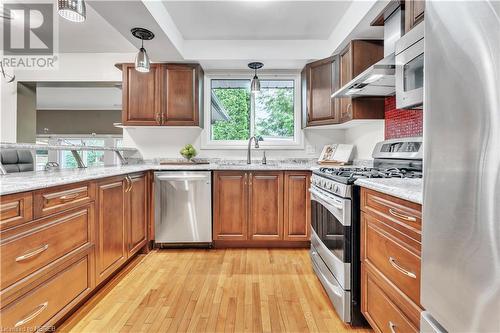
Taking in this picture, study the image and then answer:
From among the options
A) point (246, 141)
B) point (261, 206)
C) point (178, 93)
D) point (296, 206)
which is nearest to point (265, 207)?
point (261, 206)

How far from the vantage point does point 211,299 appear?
6.14 feet

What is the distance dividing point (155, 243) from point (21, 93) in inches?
116

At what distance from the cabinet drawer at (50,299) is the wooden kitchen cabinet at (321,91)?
2546 millimetres

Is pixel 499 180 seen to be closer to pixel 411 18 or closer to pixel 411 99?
pixel 411 99

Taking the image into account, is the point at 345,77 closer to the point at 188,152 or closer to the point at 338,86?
the point at 338,86

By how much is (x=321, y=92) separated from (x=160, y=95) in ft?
6.10

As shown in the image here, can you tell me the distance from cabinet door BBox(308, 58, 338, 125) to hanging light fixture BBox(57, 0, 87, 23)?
232 cm

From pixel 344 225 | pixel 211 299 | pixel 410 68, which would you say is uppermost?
pixel 410 68

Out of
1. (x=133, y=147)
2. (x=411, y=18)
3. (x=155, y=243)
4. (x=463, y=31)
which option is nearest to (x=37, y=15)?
(x=133, y=147)

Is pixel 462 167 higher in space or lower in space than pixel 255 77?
lower

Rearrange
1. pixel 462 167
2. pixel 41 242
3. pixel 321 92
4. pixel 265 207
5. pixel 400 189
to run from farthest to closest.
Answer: pixel 321 92
pixel 265 207
pixel 41 242
pixel 400 189
pixel 462 167

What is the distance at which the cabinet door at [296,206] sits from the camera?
9.37ft

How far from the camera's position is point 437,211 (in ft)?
2.53

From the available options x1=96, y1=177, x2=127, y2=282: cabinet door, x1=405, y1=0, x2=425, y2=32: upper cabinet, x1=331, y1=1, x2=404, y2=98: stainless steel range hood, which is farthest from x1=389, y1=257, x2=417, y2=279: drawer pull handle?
x1=96, y1=177, x2=127, y2=282: cabinet door
